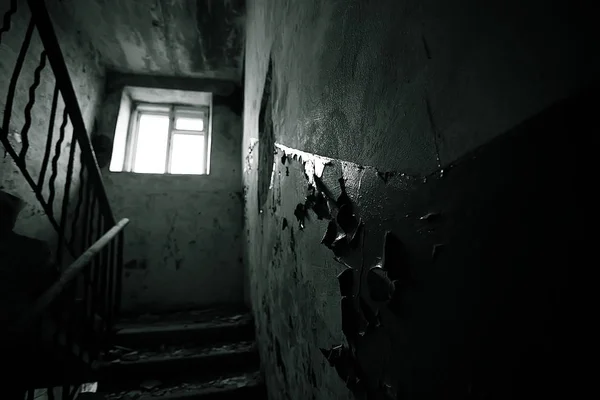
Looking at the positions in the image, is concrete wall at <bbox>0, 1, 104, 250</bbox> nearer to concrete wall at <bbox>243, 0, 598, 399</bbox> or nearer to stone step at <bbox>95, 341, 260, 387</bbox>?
stone step at <bbox>95, 341, 260, 387</bbox>

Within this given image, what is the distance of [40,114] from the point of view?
99.6 inches

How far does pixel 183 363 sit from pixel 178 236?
5.62 ft

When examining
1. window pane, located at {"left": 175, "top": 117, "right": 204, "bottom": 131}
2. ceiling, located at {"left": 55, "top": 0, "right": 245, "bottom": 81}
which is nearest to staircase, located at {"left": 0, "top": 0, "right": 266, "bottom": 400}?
ceiling, located at {"left": 55, "top": 0, "right": 245, "bottom": 81}

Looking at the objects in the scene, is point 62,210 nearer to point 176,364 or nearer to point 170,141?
point 176,364

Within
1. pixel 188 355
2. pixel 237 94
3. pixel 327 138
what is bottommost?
pixel 188 355

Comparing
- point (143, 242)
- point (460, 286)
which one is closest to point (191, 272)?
point (143, 242)

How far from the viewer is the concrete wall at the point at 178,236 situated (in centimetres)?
327

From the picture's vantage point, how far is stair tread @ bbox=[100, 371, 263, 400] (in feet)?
5.74

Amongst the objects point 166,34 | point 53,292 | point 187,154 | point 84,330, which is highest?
point 166,34

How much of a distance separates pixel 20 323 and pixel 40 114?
2.43 m

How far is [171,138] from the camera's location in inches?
163

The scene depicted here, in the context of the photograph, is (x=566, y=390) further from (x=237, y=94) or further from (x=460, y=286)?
(x=237, y=94)

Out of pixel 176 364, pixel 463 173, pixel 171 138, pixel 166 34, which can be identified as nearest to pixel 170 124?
pixel 171 138

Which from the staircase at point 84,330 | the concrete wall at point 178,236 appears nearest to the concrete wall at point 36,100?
the staircase at point 84,330
